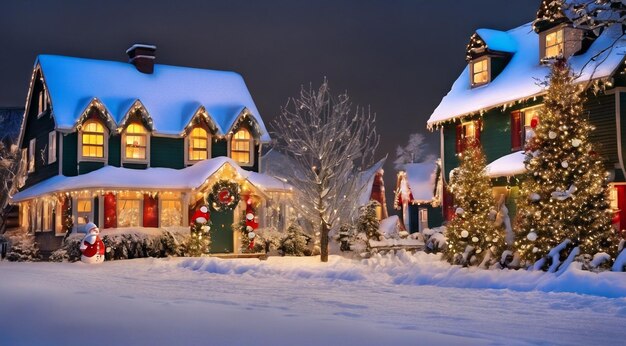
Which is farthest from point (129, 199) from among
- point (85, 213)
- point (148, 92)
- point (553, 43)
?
point (553, 43)

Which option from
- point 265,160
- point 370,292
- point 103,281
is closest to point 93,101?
point 103,281

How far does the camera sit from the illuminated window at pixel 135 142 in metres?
33.7

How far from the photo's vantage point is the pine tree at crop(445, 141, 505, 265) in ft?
68.0

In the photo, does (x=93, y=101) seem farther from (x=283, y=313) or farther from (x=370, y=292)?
(x=283, y=313)

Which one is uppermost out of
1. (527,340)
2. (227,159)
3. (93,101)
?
(93,101)

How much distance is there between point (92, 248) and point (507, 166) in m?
15.5

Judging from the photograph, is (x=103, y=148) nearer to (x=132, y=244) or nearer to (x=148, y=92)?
(x=148, y=92)

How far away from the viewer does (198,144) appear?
35.5 m

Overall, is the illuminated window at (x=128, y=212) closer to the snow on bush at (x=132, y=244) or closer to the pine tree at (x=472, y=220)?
the snow on bush at (x=132, y=244)

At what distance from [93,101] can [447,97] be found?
50.6 ft

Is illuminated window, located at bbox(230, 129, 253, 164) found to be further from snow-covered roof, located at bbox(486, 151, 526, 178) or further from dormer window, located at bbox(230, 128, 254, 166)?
snow-covered roof, located at bbox(486, 151, 526, 178)

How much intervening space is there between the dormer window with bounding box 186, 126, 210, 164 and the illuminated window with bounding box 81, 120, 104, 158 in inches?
158

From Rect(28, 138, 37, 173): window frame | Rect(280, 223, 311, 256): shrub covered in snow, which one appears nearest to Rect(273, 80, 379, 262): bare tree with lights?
Rect(280, 223, 311, 256): shrub covered in snow

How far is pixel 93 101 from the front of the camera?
32562 mm
